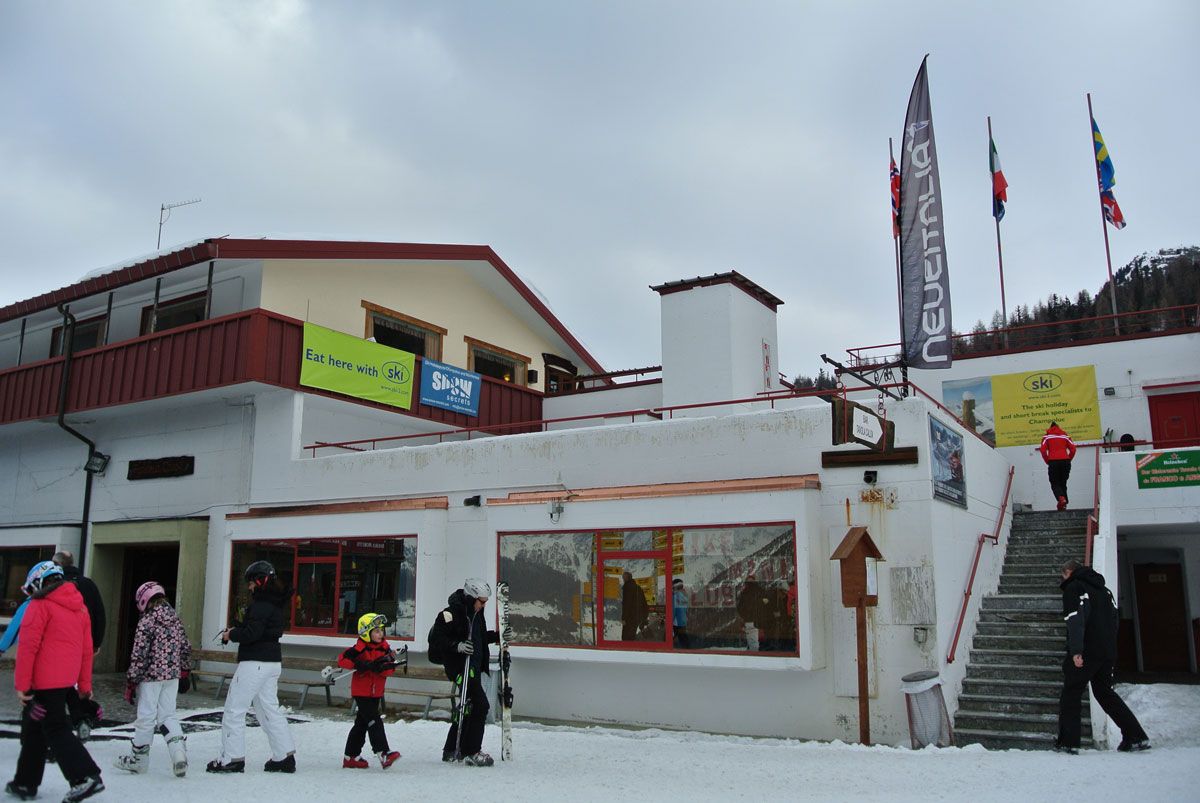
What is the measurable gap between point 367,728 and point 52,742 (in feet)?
7.64

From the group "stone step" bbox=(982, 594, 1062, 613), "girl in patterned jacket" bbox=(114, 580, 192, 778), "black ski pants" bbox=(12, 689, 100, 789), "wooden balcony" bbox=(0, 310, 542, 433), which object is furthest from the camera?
"wooden balcony" bbox=(0, 310, 542, 433)

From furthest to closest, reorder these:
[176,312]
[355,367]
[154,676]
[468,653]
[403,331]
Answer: [403,331] → [176,312] → [355,367] → [468,653] → [154,676]

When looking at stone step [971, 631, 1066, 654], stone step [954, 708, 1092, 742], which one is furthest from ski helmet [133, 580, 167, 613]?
stone step [971, 631, 1066, 654]

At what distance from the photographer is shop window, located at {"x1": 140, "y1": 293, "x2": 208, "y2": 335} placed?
17.7m

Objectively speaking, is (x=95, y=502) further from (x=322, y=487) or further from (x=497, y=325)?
(x=497, y=325)

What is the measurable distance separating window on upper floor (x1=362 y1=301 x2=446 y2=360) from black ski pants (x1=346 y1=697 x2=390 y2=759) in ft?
37.6

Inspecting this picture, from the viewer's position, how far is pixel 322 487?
574 inches

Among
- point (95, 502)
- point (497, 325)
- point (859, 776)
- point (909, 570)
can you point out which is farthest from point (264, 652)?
point (497, 325)

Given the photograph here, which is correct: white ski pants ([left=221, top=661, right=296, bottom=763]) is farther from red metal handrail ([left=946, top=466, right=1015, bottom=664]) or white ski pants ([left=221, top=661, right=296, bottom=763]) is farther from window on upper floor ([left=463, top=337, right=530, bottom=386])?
window on upper floor ([left=463, top=337, right=530, bottom=386])

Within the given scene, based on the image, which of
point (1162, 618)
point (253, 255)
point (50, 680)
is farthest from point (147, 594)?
point (1162, 618)

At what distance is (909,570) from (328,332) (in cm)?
1032

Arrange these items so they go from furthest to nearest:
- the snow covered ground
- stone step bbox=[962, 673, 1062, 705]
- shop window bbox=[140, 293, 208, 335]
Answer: shop window bbox=[140, 293, 208, 335], stone step bbox=[962, 673, 1062, 705], the snow covered ground

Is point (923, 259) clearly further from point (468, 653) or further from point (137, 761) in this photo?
point (137, 761)

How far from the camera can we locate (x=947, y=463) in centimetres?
1073
